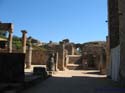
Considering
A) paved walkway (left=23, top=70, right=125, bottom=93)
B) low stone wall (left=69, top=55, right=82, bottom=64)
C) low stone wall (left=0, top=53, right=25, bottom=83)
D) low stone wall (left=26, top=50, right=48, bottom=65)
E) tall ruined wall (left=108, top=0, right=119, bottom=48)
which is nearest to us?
paved walkway (left=23, top=70, right=125, bottom=93)

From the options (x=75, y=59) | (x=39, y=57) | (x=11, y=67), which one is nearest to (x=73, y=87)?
(x=11, y=67)

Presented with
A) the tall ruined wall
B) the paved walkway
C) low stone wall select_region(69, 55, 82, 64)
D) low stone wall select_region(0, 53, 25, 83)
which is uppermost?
the tall ruined wall

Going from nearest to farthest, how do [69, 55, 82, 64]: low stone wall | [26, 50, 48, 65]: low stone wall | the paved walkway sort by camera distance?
the paved walkway, [26, 50, 48, 65]: low stone wall, [69, 55, 82, 64]: low stone wall

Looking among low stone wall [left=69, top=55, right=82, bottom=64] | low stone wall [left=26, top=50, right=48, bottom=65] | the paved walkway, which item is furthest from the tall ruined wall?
low stone wall [left=69, top=55, right=82, bottom=64]

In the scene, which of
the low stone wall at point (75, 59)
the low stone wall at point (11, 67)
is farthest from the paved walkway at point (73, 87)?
the low stone wall at point (75, 59)

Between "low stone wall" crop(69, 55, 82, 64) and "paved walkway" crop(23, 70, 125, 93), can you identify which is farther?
"low stone wall" crop(69, 55, 82, 64)

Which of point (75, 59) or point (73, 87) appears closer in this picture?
point (73, 87)

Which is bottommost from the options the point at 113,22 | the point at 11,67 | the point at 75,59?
the point at 11,67

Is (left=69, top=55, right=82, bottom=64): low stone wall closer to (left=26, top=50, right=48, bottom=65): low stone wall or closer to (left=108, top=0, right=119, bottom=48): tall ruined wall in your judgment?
(left=26, top=50, right=48, bottom=65): low stone wall

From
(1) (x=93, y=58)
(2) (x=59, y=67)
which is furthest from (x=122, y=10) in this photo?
(1) (x=93, y=58)

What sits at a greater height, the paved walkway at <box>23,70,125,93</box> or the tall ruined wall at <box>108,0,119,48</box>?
the tall ruined wall at <box>108,0,119,48</box>

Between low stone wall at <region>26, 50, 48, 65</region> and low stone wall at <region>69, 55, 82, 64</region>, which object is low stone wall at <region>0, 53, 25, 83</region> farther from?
low stone wall at <region>69, 55, 82, 64</region>

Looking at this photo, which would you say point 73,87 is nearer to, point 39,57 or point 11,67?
point 11,67

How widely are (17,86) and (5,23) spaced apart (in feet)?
Result: 77.4
